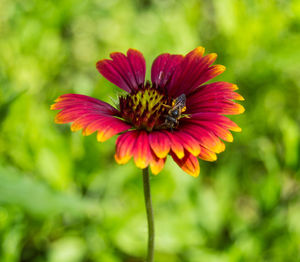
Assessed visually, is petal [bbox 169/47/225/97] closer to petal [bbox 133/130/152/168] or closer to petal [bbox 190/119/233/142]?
petal [bbox 190/119/233/142]

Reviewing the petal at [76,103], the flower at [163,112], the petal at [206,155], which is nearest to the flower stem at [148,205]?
the flower at [163,112]

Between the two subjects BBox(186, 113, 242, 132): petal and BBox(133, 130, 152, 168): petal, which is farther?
BBox(186, 113, 242, 132): petal

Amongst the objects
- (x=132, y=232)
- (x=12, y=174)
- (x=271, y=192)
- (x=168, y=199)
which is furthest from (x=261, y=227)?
(x=12, y=174)

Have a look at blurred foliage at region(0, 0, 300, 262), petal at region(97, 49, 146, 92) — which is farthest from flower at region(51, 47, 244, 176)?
blurred foliage at region(0, 0, 300, 262)

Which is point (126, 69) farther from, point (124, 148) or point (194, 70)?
point (124, 148)

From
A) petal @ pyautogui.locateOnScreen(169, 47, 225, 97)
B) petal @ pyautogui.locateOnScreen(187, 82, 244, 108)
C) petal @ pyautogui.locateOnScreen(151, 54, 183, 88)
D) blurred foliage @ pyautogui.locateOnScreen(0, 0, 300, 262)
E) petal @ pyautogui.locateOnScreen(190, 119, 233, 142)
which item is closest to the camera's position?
petal @ pyautogui.locateOnScreen(190, 119, 233, 142)

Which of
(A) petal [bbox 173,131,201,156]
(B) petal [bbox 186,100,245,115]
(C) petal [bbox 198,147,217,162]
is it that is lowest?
(C) petal [bbox 198,147,217,162]

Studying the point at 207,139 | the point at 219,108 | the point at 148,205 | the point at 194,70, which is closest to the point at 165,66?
the point at 194,70
